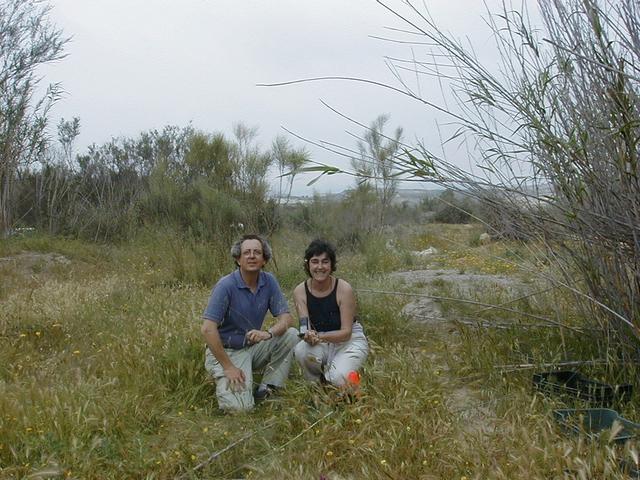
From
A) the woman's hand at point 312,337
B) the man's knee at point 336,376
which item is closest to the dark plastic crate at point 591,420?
the man's knee at point 336,376

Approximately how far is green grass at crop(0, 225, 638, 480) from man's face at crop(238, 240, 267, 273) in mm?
671

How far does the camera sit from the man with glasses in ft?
13.1

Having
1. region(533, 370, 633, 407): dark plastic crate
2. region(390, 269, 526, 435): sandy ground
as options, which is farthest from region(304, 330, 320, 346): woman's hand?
region(533, 370, 633, 407): dark plastic crate

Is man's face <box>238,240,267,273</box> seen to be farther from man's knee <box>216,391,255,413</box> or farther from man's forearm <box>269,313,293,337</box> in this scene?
man's knee <box>216,391,255,413</box>

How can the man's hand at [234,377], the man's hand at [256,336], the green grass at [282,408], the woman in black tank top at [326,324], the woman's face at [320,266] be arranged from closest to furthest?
the green grass at [282,408] → the man's hand at [234,377] → the man's hand at [256,336] → the woman in black tank top at [326,324] → the woman's face at [320,266]

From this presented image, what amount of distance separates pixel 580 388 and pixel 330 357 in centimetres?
151

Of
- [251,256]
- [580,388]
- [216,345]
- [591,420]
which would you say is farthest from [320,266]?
[591,420]

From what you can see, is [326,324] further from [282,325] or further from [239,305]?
[239,305]

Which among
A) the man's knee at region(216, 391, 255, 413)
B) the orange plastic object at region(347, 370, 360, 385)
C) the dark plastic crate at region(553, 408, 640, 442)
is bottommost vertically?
the man's knee at region(216, 391, 255, 413)

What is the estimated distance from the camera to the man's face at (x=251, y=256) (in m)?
4.23

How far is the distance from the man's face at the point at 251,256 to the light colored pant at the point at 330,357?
0.58m

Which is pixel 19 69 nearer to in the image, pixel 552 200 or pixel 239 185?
pixel 239 185

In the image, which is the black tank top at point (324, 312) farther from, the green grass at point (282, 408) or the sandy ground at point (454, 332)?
the sandy ground at point (454, 332)

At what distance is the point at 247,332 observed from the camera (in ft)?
13.9
